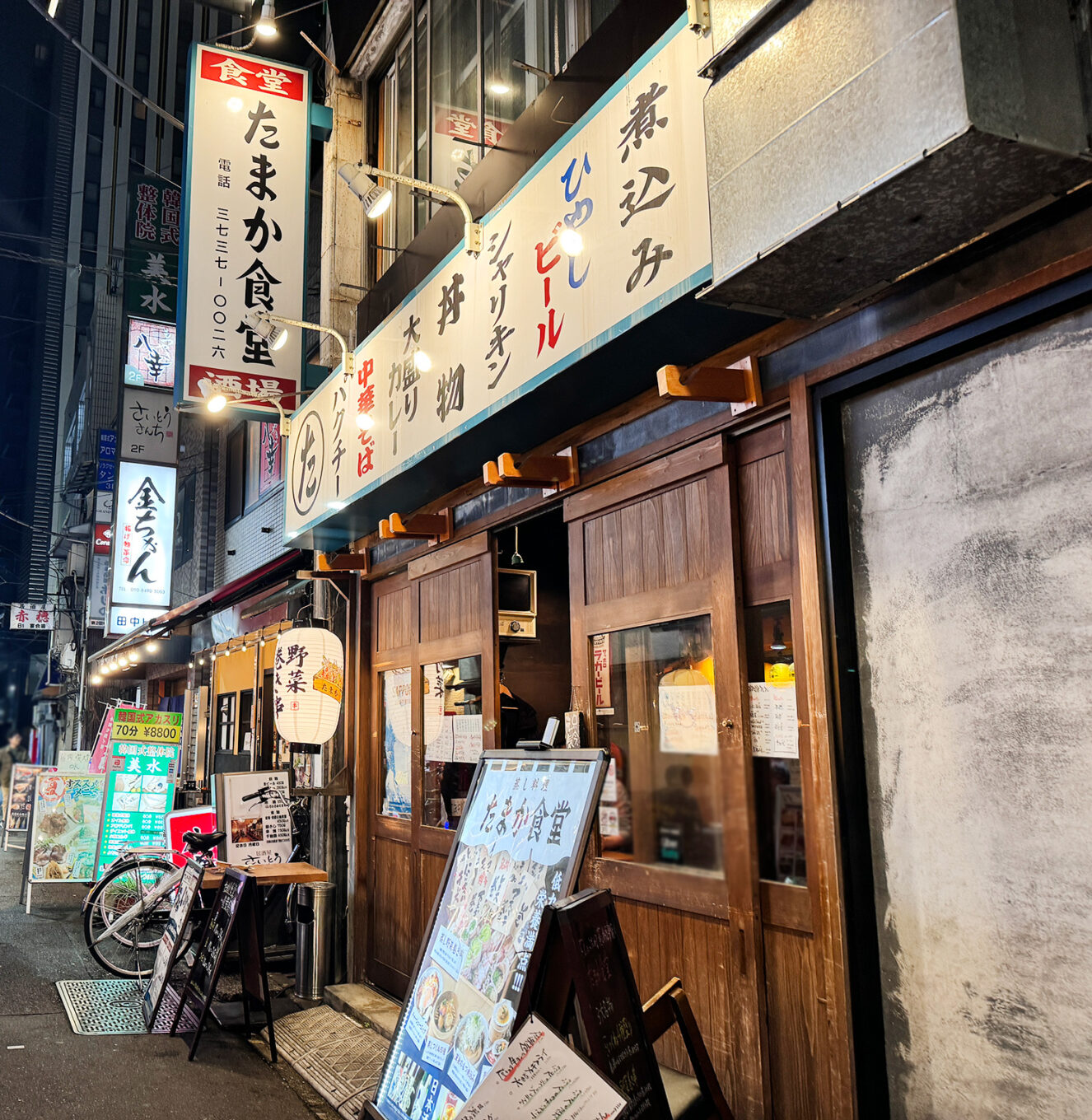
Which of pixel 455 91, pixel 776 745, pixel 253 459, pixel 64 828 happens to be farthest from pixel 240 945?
pixel 253 459

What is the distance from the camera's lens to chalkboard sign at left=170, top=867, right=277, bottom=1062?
7.39 meters

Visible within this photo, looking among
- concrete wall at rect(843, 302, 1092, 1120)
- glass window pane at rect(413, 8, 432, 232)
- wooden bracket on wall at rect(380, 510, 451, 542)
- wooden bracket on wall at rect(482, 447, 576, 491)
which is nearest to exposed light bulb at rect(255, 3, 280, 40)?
glass window pane at rect(413, 8, 432, 232)

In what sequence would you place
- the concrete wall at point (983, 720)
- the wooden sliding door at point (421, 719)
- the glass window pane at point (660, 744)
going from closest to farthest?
the concrete wall at point (983, 720)
the glass window pane at point (660, 744)
the wooden sliding door at point (421, 719)

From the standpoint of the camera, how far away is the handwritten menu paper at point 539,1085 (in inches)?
125

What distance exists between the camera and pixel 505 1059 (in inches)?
129

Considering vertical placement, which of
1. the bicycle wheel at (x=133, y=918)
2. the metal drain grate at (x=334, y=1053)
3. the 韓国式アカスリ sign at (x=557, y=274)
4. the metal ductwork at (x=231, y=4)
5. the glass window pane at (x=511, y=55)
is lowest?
the metal drain grate at (x=334, y=1053)

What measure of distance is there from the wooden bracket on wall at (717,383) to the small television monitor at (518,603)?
19.1 ft

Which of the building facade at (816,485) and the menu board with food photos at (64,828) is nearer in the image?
the building facade at (816,485)

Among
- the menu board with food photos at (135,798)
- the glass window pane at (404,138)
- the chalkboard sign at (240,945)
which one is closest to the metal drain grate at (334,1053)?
the chalkboard sign at (240,945)

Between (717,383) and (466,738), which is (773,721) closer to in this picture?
(717,383)

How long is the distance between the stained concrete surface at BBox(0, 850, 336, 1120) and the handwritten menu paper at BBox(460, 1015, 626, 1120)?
3.74 metres

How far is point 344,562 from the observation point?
9859 mm

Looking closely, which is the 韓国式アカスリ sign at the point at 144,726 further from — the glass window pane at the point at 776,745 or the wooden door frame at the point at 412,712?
the glass window pane at the point at 776,745

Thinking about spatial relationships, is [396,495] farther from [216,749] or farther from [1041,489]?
[216,749]
